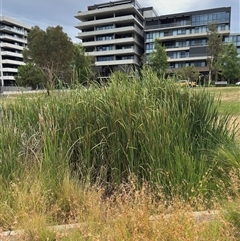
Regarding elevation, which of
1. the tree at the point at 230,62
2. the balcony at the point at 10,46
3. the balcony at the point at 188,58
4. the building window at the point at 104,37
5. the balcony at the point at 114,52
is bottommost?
the tree at the point at 230,62

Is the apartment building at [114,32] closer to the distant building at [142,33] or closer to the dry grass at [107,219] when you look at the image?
the distant building at [142,33]

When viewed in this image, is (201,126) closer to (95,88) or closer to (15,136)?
(95,88)

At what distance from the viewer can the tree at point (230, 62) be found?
48991 millimetres

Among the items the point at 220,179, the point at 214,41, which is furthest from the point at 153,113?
the point at 214,41

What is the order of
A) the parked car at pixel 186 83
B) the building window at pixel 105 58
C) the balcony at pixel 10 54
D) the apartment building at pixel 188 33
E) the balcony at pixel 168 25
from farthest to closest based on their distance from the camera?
the balcony at pixel 10 54
the building window at pixel 105 58
the balcony at pixel 168 25
the apartment building at pixel 188 33
the parked car at pixel 186 83

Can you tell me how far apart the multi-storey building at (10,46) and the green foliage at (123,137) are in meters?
83.7

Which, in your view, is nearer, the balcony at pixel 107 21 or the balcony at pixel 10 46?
the balcony at pixel 107 21

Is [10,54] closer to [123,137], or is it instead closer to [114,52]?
[114,52]

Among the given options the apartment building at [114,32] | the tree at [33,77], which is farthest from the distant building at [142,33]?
the tree at [33,77]

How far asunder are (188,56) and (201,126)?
235 ft

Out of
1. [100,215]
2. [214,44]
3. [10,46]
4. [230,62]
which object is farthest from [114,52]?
[100,215]

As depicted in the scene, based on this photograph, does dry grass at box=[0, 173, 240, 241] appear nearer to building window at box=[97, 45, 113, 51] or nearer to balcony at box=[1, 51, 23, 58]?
building window at box=[97, 45, 113, 51]

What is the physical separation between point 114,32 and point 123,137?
2899 inches

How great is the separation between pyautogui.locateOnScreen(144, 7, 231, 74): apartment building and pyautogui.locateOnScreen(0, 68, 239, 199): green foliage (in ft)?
219
